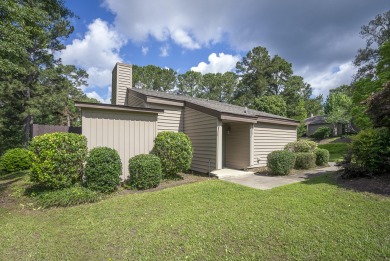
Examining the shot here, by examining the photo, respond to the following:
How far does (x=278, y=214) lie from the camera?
4.16 m

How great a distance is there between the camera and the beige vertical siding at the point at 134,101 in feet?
32.1

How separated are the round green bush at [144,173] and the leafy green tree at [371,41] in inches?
877

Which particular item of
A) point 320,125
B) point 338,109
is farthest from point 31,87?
point 320,125

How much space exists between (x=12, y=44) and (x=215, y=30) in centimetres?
855

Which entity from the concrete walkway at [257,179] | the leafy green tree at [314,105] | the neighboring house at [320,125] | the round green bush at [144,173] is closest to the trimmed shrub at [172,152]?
the round green bush at [144,173]

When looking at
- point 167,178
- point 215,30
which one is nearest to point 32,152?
point 167,178

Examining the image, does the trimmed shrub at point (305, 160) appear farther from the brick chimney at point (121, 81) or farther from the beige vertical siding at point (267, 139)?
the brick chimney at point (121, 81)

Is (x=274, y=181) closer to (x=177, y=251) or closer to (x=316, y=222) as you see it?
(x=316, y=222)

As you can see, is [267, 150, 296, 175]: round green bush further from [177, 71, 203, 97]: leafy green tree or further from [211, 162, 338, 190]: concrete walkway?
[177, 71, 203, 97]: leafy green tree

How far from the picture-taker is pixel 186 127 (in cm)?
991

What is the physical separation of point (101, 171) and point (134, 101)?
5.54m

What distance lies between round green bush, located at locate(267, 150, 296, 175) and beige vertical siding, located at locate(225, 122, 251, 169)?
55.5 inches

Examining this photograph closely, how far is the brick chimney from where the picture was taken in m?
11.3

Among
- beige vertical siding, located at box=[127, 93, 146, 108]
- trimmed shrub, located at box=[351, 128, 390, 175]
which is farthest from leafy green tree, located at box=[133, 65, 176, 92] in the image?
trimmed shrub, located at box=[351, 128, 390, 175]
